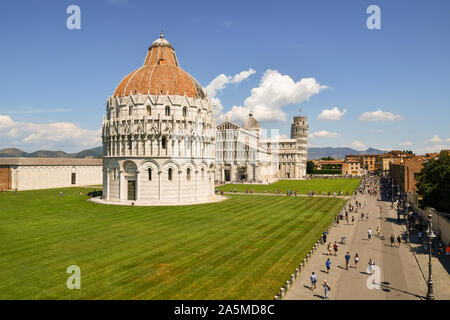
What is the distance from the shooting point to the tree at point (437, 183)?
105ft

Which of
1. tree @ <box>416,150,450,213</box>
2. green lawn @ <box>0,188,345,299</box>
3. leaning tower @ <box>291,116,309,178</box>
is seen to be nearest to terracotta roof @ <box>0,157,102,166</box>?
green lawn @ <box>0,188,345,299</box>

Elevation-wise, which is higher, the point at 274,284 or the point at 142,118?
the point at 142,118

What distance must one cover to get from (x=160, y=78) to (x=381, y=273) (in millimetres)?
44285

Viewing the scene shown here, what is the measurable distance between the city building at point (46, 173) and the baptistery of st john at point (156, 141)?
3248cm

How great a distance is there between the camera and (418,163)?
5578 cm

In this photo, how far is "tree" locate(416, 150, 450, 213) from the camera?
105 ft

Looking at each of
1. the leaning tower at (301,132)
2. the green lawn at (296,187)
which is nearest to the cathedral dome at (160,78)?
the green lawn at (296,187)

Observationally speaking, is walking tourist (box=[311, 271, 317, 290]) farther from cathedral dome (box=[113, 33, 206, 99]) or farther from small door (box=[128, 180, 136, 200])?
cathedral dome (box=[113, 33, 206, 99])

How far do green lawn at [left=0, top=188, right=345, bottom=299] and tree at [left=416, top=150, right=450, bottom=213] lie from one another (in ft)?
35.5

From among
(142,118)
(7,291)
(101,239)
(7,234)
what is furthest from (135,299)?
(142,118)

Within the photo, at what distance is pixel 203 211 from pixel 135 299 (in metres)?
27.7
